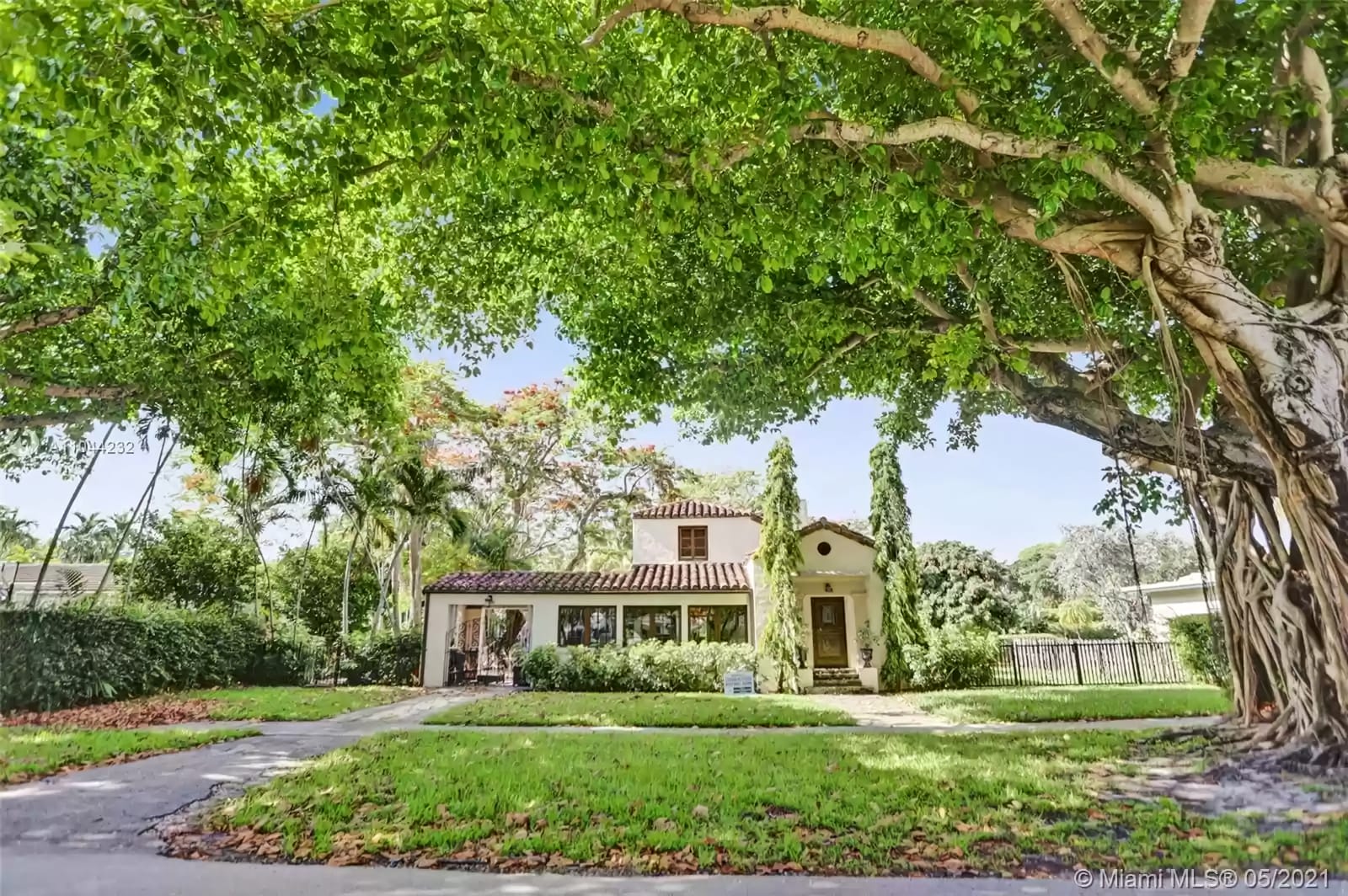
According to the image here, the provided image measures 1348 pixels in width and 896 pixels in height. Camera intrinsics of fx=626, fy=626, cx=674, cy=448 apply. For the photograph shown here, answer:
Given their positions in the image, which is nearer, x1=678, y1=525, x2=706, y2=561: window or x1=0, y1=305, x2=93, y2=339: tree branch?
x1=0, y1=305, x2=93, y2=339: tree branch

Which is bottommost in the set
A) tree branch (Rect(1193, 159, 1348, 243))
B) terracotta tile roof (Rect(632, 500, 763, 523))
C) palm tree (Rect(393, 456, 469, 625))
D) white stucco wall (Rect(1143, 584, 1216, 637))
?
white stucco wall (Rect(1143, 584, 1216, 637))

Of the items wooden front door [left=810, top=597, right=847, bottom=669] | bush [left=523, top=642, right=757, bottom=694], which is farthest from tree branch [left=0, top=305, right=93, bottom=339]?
wooden front door [left=810, top=597, right=847, bottom=669]

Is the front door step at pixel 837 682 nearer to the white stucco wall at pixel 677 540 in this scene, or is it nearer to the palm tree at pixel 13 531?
the white stucco wall at pixel 677 540

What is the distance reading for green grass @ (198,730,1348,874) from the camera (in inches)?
88.2

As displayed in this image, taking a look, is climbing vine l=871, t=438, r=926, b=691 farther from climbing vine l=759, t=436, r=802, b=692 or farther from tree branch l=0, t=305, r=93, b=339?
tree branch l=0, t=305, r=93, b=339

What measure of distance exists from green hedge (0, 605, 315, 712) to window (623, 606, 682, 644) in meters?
2.67

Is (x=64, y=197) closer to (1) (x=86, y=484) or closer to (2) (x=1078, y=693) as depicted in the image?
(1) (x=86, y=484)

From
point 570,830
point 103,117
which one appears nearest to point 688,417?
point 570,830

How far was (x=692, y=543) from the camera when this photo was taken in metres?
4.39

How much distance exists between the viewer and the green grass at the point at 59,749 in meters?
2.52

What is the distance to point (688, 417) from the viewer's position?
12.0ft

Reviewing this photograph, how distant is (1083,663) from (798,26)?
10.7 ft

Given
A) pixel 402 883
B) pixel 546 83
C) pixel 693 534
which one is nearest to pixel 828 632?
pixel 693 534

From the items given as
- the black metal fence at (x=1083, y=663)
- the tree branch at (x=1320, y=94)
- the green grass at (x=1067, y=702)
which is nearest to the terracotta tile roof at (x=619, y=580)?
the green grass at (x=1067, y=702)
